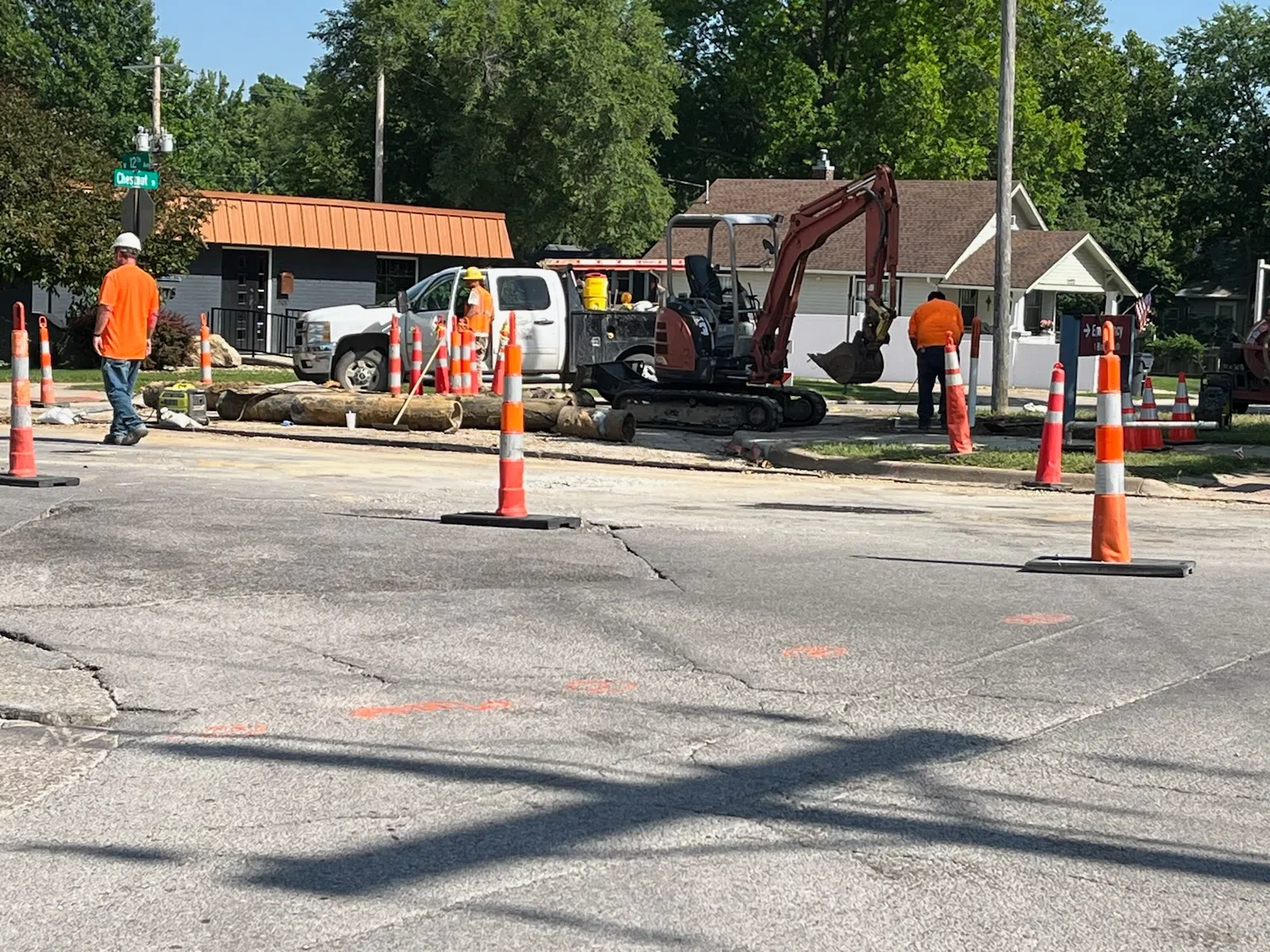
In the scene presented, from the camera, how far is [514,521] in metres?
11.1

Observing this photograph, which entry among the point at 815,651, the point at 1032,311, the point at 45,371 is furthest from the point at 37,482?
→ the point at 1032,311

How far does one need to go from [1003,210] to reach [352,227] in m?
23.7

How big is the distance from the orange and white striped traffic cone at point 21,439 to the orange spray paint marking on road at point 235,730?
6966 millimetres

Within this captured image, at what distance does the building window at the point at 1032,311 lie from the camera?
54062 millimetres

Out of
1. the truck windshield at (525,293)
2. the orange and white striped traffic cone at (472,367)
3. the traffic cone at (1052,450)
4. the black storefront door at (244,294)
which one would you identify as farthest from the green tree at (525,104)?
the traffic cone at (1052,450)

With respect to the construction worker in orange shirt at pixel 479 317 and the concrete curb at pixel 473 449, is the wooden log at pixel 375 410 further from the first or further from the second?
the construction worker in orange shirt at pixel 479 317

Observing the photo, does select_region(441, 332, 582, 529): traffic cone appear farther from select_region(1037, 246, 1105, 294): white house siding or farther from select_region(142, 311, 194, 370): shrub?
select_region(1037, 246, 1105, 294): white house siding

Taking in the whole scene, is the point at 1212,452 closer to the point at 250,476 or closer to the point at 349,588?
the point at 250,476

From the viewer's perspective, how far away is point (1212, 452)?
18.7m

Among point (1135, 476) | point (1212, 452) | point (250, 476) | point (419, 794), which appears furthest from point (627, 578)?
point (1212, 452)

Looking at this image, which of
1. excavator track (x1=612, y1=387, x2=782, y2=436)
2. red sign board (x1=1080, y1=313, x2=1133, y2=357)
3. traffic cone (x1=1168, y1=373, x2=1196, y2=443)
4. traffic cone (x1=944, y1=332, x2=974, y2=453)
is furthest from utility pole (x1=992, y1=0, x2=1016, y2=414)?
traffic cone (x1=944, y1=332, x2=974, y2=453)

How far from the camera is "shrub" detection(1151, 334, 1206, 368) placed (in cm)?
6419

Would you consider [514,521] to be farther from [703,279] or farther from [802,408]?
[703,279]

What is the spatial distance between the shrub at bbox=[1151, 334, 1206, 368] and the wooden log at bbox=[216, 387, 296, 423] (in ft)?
159
